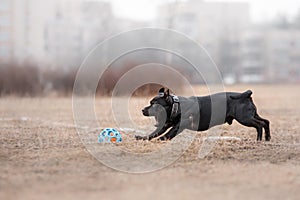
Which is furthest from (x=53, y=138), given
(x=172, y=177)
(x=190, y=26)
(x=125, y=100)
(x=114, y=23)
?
(x=190, y=26)

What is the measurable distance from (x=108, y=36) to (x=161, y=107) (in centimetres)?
3767

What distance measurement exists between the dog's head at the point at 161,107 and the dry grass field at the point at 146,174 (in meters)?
0.53

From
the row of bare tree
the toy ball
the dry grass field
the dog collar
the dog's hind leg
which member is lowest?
the dry grass field

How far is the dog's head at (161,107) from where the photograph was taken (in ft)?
32.6

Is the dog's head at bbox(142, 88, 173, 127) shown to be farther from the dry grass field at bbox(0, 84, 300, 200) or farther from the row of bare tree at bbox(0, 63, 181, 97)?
the row of bare tree at bbox(0, 63, 181, 97)

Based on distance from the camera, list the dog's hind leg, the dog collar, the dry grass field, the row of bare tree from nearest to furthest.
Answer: the dry grass field, the dog collar, the dog's hind leg, the row of bare tree

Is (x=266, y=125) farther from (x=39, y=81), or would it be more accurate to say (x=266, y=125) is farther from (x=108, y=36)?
(x=108, y=36)

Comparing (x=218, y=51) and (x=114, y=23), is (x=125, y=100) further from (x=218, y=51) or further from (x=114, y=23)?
(x=218, y=51)

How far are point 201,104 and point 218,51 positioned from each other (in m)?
72.0

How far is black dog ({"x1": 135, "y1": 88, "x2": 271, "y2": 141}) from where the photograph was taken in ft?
Result: 32.5

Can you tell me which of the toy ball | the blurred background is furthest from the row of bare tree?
the toy ball

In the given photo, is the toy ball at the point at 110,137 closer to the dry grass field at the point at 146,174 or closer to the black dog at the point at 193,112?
the dry grass field at the point at 146,174

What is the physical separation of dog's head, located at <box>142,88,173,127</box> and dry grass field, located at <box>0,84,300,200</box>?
53cm

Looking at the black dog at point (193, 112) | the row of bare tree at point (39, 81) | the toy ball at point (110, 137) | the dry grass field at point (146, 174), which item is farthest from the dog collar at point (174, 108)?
the row of bare tree at point (39, 81)
